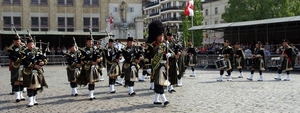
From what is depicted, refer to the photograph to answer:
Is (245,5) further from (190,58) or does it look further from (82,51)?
(82,51)

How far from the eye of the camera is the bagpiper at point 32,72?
11.5 metres

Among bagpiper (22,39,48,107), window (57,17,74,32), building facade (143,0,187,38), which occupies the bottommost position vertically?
bagpiper (22,39,48,107)

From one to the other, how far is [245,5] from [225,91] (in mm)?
33259

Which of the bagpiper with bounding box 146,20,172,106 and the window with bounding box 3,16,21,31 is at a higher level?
the window with bounding box 3,16,21,31

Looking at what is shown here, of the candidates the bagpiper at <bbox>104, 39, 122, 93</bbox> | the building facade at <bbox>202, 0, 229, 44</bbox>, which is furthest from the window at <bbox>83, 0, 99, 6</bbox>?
the bagpiper at <bbox>104, 39, 122, 93</bbox>

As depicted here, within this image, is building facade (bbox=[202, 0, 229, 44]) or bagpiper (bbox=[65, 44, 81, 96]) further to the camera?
building facade (bbox=[202, 0, 229, 44])

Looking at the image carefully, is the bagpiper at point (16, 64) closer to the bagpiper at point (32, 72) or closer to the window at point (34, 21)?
the bagpiper at point (32, 72)

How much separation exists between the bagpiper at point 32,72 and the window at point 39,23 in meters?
44.3

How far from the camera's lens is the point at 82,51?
42.7 ft

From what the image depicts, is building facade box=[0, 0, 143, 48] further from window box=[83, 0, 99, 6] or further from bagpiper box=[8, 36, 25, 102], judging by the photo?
bagpiper box=[8, 36, 25, 102]

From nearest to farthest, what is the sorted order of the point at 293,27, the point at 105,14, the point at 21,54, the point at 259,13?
the point at 21,54, the point at 293,27, the point at 259,13, the point at 105,14

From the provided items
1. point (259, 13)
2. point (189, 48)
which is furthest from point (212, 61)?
point (259, 13)

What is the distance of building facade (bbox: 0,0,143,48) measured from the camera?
53156mm

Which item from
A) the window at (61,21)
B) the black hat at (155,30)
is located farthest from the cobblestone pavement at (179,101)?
the window at (61,21)
